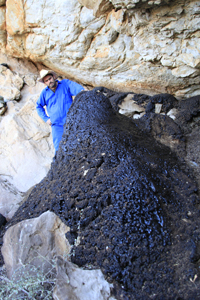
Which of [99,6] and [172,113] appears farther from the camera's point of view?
[172,113]

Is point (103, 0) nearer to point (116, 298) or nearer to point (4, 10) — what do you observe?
point (4, 10)

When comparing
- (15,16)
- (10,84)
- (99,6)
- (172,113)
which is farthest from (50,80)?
(10,84)

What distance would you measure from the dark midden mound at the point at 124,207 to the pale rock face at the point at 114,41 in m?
1.49

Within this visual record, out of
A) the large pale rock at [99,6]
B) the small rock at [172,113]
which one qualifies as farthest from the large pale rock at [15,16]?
the small rock at [172,113]

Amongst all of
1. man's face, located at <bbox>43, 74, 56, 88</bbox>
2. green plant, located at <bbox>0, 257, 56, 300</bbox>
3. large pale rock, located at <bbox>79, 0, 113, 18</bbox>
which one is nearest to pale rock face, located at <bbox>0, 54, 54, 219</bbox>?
man's face, located at <bbox>43, 74, 56, 88</bbox>

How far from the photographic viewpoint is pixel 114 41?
3832 millimetres

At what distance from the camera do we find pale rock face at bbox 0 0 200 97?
2.98 m

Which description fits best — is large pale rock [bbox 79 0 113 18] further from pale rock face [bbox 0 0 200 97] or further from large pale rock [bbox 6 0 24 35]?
large pale rock [bbox 6 0 24 35]

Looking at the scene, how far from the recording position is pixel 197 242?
168cm

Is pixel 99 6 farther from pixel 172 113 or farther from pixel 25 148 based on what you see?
pixel 25 148

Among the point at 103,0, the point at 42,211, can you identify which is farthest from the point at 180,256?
the point at 103,0

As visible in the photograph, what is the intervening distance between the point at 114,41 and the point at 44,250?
3370 millimetres

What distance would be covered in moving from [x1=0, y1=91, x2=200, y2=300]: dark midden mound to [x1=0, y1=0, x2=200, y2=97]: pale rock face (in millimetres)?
1493

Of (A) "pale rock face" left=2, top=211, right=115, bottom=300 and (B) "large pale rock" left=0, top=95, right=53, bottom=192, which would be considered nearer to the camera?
(A) "pale rock face" left=2, top=211, right=115, bottom=300
